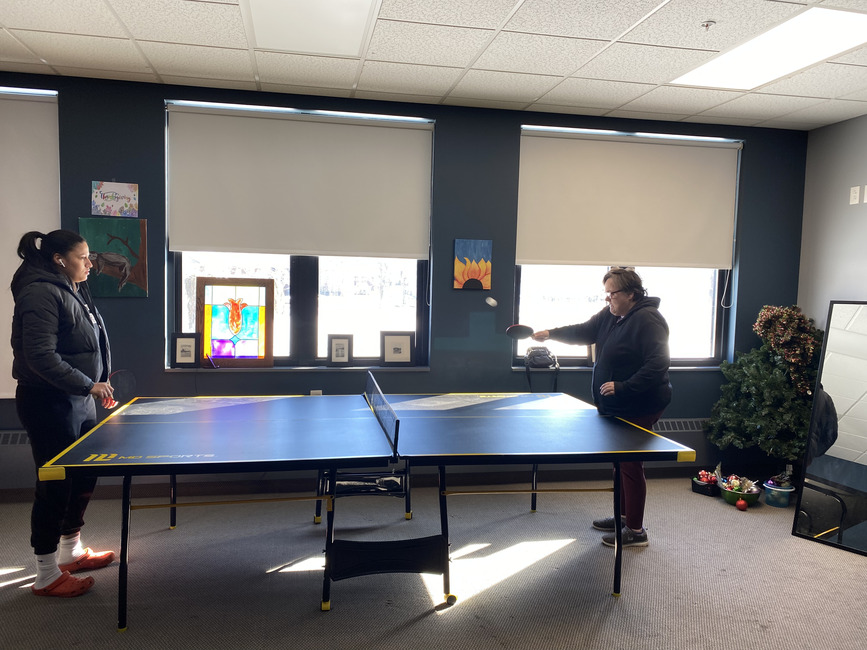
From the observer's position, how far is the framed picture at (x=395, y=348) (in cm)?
460

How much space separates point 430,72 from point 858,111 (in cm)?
310

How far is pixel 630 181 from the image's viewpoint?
4.89m

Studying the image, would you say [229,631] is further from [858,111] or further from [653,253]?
[858,111]

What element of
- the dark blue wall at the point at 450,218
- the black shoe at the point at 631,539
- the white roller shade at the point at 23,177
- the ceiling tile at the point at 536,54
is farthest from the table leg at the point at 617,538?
the white roller shade at the point at 23,177

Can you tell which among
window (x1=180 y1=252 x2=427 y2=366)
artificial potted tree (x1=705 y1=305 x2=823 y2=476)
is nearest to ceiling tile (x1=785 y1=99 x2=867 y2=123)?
artificial potted tree (x1=705 y1=305 x2=823 y2=476)

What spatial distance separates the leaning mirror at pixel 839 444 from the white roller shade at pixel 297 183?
2836mm

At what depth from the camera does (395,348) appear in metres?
4.61

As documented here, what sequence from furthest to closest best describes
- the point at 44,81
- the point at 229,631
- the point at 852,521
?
the point at 44,81, the point at 852,521, the point at 229,631

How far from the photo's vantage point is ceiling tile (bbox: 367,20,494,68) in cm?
319

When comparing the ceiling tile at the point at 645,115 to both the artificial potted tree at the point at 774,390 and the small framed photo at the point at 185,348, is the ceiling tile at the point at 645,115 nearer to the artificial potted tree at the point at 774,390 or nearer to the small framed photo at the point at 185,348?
the artificial potted tree at the point at 774,390

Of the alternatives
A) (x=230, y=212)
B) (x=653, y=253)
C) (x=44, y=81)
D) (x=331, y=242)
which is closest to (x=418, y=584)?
(x=331, y=242)

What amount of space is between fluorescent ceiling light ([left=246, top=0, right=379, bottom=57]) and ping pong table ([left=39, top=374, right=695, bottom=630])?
6.16 ft

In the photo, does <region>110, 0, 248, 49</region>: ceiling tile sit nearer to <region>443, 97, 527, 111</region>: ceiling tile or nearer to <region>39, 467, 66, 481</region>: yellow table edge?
<region>443, 97, 527, 111</region>: ceiling tile

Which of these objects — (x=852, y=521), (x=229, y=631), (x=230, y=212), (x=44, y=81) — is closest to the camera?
(x=229, y=631)
